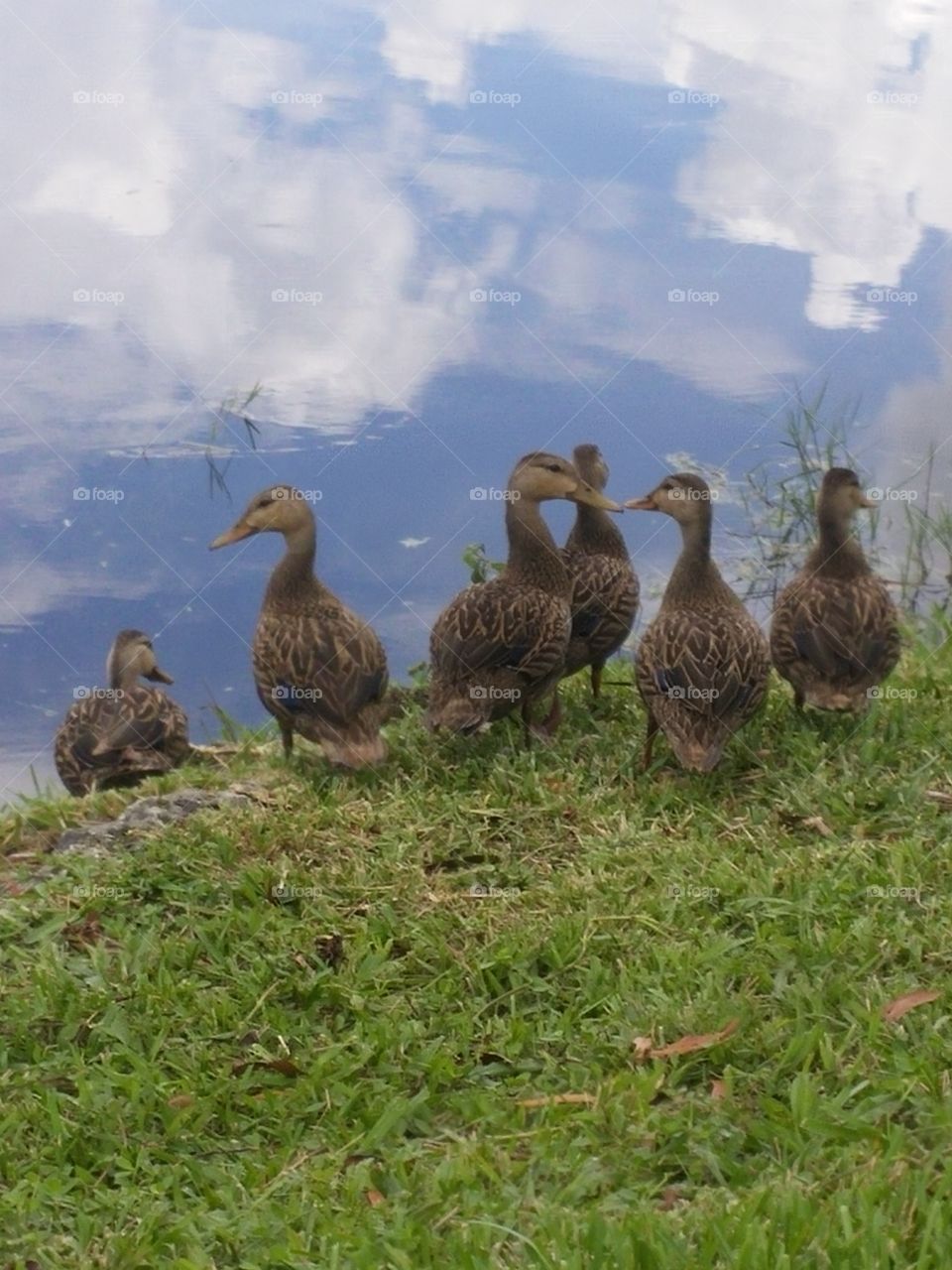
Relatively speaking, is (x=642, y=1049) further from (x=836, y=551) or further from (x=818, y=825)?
(x=836, y=551)

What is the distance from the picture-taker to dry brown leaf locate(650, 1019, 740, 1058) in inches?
188

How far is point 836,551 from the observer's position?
784cm

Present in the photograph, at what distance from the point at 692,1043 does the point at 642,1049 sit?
0.15 meters

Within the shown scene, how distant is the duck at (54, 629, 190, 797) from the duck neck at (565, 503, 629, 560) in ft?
7.64

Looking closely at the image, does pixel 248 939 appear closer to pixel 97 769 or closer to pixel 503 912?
pixel 503 912

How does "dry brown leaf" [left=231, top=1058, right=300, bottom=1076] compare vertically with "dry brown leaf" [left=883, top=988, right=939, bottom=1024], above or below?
below

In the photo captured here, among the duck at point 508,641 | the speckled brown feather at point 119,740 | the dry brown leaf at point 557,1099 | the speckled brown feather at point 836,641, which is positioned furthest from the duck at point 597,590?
the dry brown leaf at point 557,1099

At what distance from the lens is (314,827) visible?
6.79 m

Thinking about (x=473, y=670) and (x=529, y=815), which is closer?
(x=529, y=815)

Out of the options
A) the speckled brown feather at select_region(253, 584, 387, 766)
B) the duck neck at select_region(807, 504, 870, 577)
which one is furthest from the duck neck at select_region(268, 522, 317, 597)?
the duck neck at select_region(807, 504, 870, 577)

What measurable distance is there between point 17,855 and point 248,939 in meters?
1.84

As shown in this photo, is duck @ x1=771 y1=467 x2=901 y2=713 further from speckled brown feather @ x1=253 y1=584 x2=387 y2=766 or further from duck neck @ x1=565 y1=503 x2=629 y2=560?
speckled brown feather @ x1=253 y1=584 x2=387 y2=766

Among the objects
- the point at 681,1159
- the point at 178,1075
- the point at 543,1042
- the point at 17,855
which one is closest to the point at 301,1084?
the point at 178,1075

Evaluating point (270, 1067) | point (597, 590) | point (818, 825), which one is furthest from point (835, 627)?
point (270, 1067)
